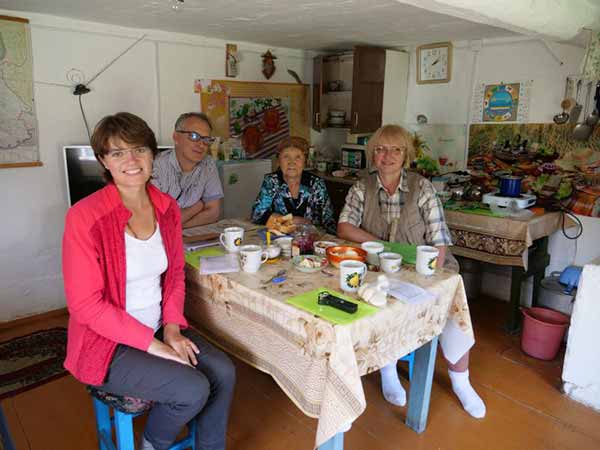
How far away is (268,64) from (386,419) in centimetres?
328

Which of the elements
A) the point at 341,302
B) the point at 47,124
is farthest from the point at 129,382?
the point at 47,124

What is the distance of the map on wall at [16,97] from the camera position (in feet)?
9.36

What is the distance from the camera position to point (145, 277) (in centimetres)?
160

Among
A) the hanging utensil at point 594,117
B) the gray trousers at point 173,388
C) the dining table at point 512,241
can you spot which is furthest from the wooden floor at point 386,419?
the hanging utensil at point 594,117

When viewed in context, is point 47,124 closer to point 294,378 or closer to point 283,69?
point 283,69

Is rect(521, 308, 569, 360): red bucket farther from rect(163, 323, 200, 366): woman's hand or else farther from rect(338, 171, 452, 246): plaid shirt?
rect(163, 323, 200, 366): woman's hand

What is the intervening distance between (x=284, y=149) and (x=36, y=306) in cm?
218

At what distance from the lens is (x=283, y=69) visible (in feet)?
14.7

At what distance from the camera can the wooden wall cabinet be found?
3986 millimetres

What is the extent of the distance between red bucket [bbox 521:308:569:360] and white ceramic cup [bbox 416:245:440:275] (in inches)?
56.7

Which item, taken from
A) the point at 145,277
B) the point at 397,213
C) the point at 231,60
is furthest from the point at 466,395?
the point at 231,60

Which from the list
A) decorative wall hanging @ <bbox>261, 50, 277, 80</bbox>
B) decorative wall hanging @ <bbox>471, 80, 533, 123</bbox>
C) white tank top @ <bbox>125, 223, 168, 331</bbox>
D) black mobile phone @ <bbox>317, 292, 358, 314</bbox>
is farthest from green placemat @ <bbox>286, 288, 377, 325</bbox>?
decorative wall hanging @ <bbox>261, 50, 277, 80</bbox>

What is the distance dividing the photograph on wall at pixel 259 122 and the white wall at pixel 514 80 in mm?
1319

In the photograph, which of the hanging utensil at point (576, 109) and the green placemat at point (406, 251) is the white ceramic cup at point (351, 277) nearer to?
the green placemat at point (406, 251)
